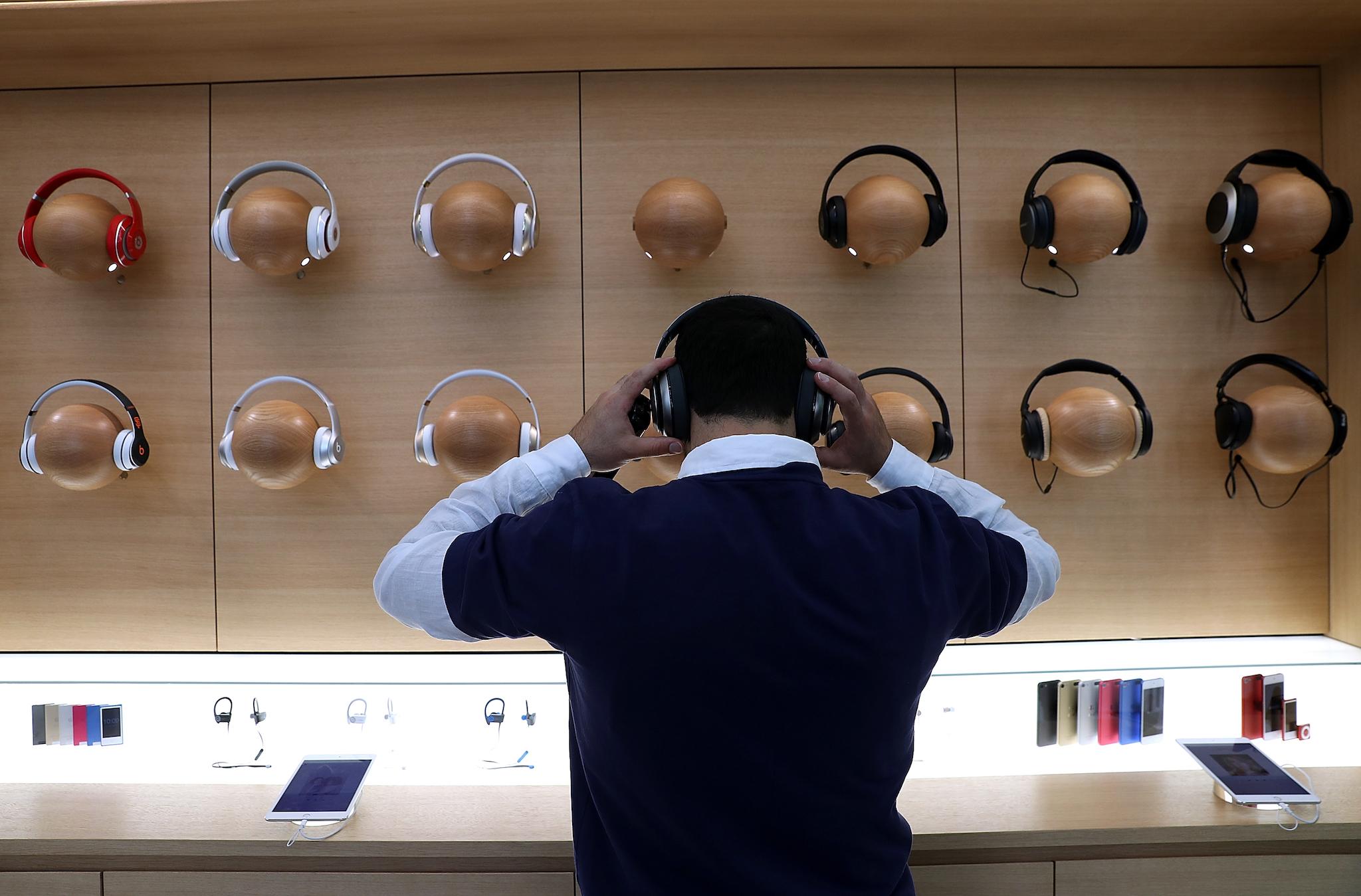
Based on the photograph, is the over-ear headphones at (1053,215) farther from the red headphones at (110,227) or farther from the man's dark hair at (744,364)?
the red headphones at (110,227)

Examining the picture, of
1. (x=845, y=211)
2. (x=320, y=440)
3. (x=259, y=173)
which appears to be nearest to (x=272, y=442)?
(x=320, y=440)

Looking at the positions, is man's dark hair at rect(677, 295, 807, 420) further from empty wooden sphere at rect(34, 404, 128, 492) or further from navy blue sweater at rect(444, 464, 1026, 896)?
empty wooden sphere at rect(34, 404, 128, 492)

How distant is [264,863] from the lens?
60.9 inches

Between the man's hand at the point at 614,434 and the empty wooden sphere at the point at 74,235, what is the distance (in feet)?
5.07

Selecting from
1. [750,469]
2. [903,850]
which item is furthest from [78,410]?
[903,850]

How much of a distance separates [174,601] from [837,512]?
202 cm

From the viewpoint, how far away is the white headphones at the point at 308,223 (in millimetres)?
1860

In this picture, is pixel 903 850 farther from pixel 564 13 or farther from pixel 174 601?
pixel 174 601

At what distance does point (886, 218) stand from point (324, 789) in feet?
5.73

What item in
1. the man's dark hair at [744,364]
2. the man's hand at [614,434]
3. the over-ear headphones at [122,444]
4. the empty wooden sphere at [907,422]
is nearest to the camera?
the man's dark hair at [744,364]

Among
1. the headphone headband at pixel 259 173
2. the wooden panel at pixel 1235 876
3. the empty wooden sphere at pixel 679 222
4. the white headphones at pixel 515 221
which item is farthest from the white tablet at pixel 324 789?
the wooden panel at pixel 1235 876

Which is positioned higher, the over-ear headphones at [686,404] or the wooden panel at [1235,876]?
the over-ear headphones at [686,404]

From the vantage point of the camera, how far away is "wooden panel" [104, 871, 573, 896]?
1542 millimetres

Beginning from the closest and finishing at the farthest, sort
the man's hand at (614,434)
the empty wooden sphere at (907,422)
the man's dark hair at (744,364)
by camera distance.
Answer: the man's dark hair at (744,364), the man's hand at (614,434), the empty wooden sphere at (907,422)
